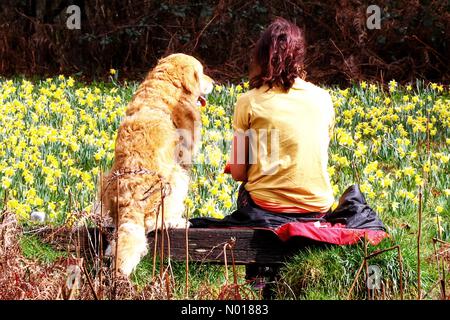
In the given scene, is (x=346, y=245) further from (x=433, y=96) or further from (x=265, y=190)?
(x=433, y=96)

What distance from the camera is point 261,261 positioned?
14.8 ft

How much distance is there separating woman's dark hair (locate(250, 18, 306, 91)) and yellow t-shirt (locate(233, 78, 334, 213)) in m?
0.06

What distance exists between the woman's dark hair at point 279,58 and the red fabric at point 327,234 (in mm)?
780

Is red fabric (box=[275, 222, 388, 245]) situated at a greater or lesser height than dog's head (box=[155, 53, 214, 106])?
lesser

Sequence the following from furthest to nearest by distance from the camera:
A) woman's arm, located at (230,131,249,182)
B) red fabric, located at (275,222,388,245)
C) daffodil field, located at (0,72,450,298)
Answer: daffodil field, located at (0,72,450,298)
woman's arm, located at (230,131,249,182)
red fabric, located at (275,222,388,245)

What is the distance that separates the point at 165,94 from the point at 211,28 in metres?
7.87

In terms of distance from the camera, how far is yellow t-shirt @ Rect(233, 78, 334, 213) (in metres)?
4.60

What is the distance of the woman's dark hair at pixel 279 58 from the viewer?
15.1 feet

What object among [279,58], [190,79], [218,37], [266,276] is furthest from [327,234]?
[218,37]

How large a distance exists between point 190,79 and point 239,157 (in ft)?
2.56

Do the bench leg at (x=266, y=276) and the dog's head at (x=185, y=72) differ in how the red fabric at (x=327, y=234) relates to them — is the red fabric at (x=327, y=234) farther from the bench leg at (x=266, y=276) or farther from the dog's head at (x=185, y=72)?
the dog's head at (x=185, y=72)

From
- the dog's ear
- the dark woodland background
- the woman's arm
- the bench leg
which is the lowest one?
the bench leg

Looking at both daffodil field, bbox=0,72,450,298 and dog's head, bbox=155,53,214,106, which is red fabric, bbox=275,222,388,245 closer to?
daffodil field, bbox=0,72,450,298

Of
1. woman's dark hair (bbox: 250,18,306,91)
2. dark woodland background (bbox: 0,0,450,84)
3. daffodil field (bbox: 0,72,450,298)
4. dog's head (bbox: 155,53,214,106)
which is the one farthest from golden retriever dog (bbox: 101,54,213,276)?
dark woodland background (bbox: 0,0,450,84)
